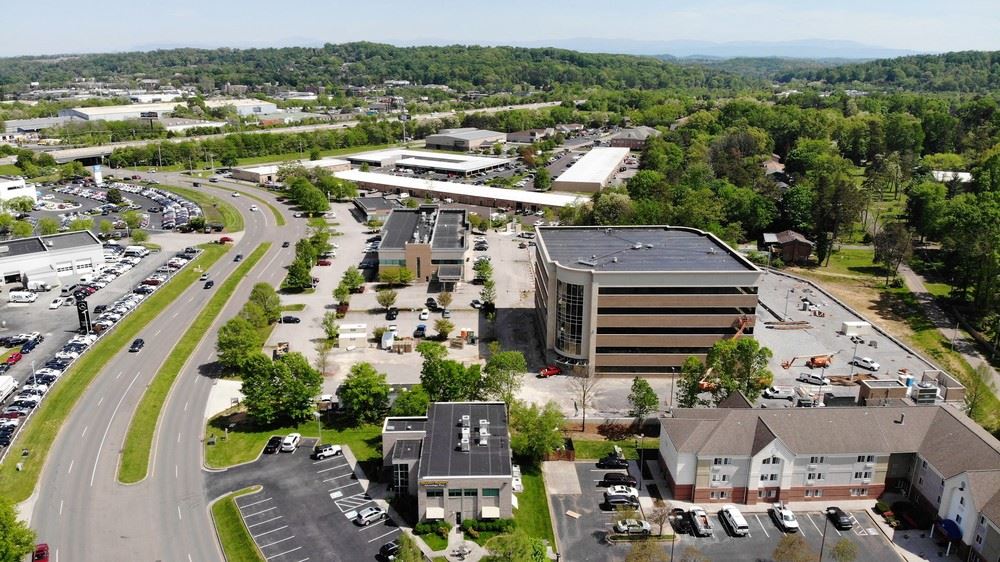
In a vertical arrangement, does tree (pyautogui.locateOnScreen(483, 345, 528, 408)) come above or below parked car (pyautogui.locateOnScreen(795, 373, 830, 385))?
above

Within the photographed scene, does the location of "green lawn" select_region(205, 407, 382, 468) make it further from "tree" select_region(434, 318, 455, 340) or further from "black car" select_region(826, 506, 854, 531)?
"black car" select_region(826, 506, 854, 531)

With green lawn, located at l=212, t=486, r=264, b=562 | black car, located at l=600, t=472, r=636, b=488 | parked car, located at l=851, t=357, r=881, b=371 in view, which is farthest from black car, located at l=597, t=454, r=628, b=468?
parked car, located at l=851, t=357, r=881, b=371

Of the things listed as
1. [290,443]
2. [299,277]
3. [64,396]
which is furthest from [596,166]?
[64,396]

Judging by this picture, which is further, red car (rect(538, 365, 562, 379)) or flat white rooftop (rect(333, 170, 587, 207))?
flat white rooftop (rect(333, 170, 587, 207))

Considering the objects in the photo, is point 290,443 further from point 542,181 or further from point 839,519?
point 542,181

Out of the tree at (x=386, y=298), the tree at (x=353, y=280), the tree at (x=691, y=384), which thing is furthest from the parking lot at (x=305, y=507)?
the tree at (x=353, y=280)

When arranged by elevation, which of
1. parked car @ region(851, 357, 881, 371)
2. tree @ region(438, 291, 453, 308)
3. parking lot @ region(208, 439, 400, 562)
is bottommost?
parking lot @ region(208, 439, 400, 562)

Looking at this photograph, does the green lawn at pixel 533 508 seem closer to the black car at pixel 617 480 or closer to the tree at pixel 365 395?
the black car at pixel 617 480
